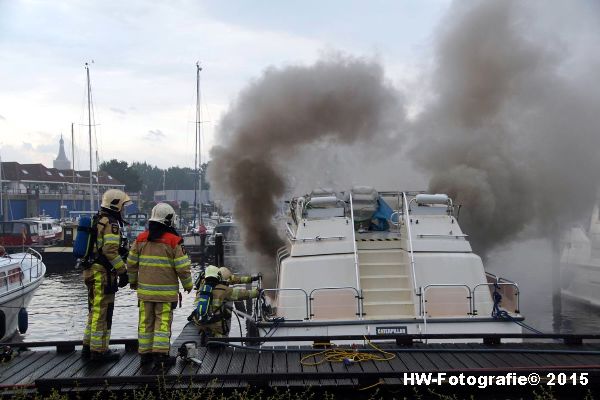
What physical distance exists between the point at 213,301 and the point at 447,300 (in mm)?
4082

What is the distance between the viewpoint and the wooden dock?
6.89 meters

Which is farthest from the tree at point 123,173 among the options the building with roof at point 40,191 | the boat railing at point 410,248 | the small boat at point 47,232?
the boat railing at point 410,248

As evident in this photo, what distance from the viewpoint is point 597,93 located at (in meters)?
21.4

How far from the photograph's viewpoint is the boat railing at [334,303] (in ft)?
35.2

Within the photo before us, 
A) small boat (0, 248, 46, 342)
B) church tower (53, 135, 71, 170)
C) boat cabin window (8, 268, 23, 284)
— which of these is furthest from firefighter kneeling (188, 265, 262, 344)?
church tower (53, 135, 71, 170)

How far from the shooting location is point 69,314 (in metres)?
23.6

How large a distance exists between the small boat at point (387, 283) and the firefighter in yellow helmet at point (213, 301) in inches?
23.0

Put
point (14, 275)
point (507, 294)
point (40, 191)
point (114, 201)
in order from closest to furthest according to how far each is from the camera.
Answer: point (114, 201) → point (507, 294) → point (14, 275) → point (40, 191)

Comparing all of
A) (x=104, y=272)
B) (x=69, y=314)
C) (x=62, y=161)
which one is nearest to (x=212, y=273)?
(x=104, y=272)

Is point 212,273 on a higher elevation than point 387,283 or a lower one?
higher

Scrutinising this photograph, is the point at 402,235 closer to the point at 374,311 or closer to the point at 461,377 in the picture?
the point at 374,311

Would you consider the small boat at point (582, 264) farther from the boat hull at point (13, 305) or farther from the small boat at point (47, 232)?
the small boat at point (47, 232)

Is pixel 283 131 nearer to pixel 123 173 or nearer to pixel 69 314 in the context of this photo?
pixel 69 314

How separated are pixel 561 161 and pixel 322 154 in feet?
29.4
